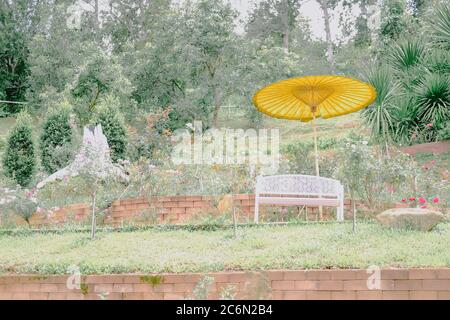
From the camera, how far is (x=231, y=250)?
5.03m

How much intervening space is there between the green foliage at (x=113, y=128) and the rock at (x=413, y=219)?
23.1 ft

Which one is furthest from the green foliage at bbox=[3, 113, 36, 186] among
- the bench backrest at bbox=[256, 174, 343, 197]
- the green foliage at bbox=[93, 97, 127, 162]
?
the bench backrest at bbox=[256, 174, 343, 197]

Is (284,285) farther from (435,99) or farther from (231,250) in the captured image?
(435,99)

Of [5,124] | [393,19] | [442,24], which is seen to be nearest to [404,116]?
[442,24]

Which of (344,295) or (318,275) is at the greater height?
(318,275)

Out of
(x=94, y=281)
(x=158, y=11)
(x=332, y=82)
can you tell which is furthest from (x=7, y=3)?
(x=94, y=281)

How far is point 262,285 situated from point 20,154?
340 inches

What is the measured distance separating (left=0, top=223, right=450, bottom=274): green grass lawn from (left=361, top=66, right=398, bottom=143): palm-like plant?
6.01m

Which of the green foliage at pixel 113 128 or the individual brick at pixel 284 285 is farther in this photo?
the green foliage at pixel 113 128

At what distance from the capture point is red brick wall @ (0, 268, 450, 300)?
12.9ft

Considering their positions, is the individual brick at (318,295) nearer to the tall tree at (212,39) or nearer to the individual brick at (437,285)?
the individual brick at (437,285)

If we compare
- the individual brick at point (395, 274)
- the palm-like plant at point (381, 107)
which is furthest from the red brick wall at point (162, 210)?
the palm-like plant at point (381, 107)

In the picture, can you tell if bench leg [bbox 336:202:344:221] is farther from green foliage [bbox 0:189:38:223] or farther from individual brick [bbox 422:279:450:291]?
green foliage [bbox 0:189:38:223]

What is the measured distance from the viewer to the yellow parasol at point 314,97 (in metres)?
7.29
